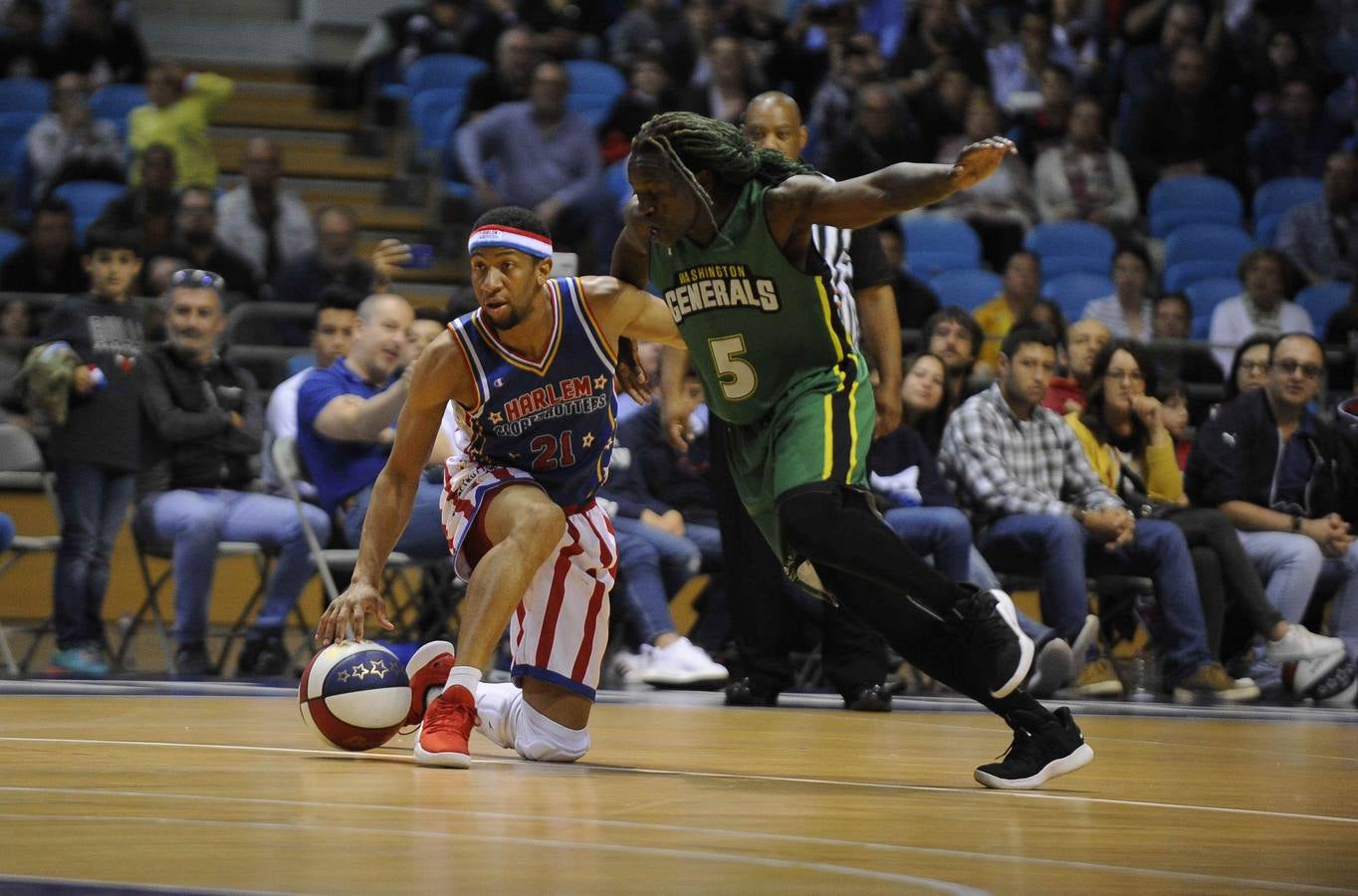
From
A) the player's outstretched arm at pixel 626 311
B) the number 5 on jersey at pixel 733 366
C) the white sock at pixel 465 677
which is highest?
the player's outstretched arm at pixel 626 311

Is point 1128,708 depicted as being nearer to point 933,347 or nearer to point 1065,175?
point 933,347

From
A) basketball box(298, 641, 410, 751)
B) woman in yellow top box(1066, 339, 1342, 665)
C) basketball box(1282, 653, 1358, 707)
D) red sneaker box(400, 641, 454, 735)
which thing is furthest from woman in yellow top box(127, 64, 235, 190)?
basketball box(298, 641, 410, 751)

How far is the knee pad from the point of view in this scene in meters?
4.74

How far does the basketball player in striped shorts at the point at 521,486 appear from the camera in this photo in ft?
→ 14.6

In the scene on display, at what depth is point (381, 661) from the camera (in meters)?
4.56

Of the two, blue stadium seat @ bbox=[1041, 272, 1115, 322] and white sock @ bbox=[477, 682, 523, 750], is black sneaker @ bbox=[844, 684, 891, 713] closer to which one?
white sock @ bbox=[477, 682, 523, 750]

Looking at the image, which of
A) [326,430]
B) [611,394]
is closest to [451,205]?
[326,430]

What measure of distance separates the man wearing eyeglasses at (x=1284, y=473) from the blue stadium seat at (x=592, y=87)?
5.53m

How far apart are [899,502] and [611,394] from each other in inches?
136

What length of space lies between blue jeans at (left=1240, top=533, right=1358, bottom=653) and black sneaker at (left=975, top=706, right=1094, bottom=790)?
14.5ft

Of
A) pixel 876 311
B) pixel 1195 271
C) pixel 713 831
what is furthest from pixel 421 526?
pixel 1195 271

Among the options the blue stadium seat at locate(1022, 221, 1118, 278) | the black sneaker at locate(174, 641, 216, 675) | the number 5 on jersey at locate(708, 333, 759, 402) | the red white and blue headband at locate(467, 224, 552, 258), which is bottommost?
the black sneaker at locate(174, 641, 216, 675)

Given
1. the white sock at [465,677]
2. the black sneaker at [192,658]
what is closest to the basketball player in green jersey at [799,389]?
the white sock at [465,677]

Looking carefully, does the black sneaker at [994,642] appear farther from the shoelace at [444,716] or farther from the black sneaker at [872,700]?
the black sneaker at [872,700]
